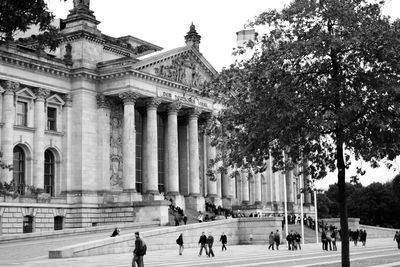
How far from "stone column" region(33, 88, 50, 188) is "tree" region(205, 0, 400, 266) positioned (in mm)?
35447

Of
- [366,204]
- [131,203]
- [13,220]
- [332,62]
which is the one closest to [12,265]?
[332,62]

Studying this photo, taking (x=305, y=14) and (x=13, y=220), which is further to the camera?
(x=13, y=220)

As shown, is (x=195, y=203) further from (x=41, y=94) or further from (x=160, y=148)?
(x=41, y=94)

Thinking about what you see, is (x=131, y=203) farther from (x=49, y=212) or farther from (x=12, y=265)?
(x=12, y=265)

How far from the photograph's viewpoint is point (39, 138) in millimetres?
56375

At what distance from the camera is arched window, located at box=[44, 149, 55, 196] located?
192ft

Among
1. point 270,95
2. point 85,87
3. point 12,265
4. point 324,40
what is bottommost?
point 12,265

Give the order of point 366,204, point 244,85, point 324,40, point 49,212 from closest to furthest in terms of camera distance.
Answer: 1. point 324,40
2. point 244,85
3. point 49,212
4. point 366,204

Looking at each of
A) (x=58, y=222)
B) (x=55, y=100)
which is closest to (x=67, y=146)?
(x=55, y=100)

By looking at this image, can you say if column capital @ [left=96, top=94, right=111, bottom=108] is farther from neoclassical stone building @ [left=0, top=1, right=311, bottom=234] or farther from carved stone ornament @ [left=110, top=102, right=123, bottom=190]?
carved stone ornament @ [left=110, top=102, right=123, bottom=190]

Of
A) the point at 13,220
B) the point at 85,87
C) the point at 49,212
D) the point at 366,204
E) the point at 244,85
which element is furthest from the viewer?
the point at 366,204

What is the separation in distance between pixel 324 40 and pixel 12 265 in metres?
17.9

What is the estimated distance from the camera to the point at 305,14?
73.4ft

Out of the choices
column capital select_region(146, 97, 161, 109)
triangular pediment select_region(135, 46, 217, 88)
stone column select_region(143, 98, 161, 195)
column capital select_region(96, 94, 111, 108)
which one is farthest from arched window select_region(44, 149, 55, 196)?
triangular pediment select_region(135, 46, 217, 88)
